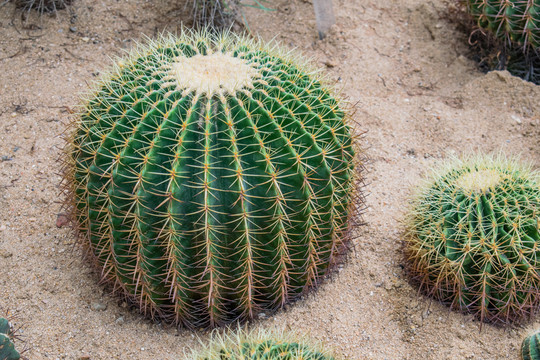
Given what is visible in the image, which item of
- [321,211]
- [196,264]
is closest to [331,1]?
[321,211]

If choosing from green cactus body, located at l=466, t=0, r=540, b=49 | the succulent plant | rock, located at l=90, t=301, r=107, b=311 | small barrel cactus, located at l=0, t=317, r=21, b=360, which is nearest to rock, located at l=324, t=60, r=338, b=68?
green cactus body, located at l=466, t=0, r=540, b=49

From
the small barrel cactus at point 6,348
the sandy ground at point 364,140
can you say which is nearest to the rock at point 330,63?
the sandy ground at point 364,140

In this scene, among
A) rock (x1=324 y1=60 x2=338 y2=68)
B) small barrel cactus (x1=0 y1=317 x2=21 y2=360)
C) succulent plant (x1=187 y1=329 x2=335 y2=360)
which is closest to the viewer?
Result: succulent plant (x1=187 y1=329 x2=335 y2=360)

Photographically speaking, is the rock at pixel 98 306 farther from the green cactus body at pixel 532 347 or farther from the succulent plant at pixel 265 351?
the green cactus body at pixel 532 347

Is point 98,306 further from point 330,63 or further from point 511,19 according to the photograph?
point 511,19

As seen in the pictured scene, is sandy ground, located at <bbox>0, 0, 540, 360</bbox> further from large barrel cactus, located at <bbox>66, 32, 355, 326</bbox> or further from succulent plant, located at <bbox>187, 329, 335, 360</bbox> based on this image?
succulent plant, located at <bbox>187, 329, 335, 360</bbox>

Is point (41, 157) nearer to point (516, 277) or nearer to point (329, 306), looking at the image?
point (329, 306)
